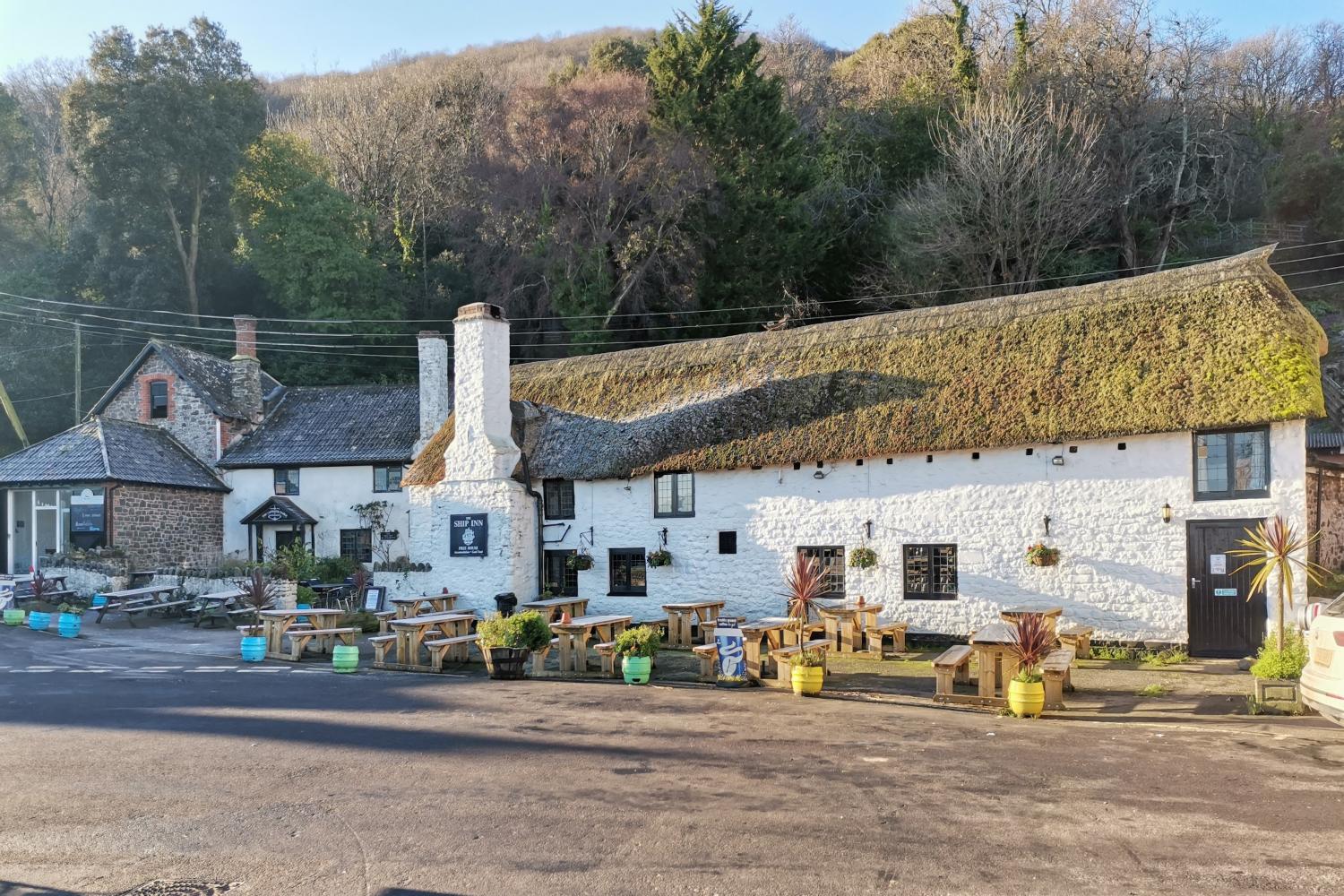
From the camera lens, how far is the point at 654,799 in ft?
28.0

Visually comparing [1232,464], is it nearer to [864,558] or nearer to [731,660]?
[864,558]

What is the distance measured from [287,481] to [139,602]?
8.20 meters

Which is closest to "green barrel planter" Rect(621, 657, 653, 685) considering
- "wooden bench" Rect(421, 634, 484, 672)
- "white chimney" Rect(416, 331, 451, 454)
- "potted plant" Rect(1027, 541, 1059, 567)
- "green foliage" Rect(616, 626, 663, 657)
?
"green foliage" Rect(616, 626, 663, 657)

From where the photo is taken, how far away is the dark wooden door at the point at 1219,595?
15.7 meters

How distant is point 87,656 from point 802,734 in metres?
14.0

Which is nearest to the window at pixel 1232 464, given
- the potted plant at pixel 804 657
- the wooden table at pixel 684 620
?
the potted plant at pixel 804 657

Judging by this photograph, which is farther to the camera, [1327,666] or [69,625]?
[69,625]

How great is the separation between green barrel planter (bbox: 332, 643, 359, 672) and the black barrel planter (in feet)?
8.32

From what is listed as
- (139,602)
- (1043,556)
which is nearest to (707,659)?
(1043,556)

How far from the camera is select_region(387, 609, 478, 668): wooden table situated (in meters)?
17.0

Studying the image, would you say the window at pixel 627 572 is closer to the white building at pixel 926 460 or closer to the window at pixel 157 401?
the white building at pixel 926 460

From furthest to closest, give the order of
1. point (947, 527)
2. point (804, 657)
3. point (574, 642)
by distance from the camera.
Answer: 1. point (947, 527)
2. point (574, 642)
3. point (804, 657)

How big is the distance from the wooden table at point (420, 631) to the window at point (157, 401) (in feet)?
65.4

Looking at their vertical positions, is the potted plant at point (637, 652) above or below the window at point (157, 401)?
below
